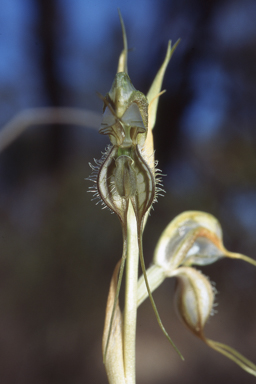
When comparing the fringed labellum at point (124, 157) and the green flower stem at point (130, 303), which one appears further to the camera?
the green flower stem at point (130, 303)

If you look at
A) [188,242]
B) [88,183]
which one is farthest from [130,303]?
[88,183]

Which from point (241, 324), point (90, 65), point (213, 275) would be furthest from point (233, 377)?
point (90, 65)

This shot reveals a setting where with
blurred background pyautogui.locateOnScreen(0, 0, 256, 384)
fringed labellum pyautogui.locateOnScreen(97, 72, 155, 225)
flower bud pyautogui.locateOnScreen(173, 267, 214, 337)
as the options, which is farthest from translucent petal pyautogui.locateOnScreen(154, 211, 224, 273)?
blurred background pyautogui.locateOnScreen(0, 0, 256, 384)

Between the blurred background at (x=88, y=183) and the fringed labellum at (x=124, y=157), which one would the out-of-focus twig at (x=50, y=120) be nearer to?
the blurred background at (x=88, y=183)

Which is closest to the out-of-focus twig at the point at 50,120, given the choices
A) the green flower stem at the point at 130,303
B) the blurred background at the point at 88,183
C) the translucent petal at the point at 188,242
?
the blurred background at the point at 88,183

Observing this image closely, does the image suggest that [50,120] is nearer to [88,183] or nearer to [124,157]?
[88,183]

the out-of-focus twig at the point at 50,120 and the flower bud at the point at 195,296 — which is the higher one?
the out-of-focus twig at the point at 50,120

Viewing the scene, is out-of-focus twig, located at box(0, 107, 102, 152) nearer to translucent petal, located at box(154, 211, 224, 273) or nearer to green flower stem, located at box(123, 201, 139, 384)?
translucent petal, located at box(154, 211, 224, 273)
